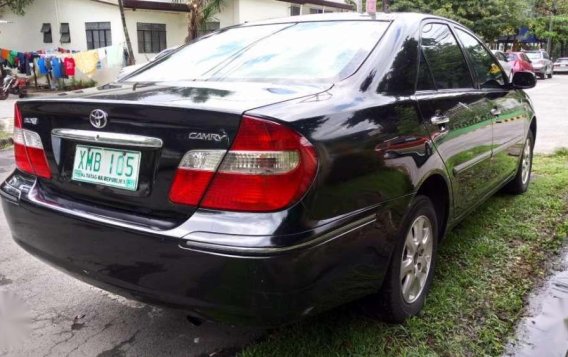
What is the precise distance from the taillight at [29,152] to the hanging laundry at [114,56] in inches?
611

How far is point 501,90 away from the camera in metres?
3.99

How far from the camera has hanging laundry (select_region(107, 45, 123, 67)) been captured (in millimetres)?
17047

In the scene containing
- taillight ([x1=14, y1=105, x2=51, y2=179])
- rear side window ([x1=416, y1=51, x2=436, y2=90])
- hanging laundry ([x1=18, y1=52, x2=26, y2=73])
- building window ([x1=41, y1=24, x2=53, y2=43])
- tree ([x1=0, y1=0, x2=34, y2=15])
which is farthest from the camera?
building window ([x1=41, y1=24, x2=53, y2=43])

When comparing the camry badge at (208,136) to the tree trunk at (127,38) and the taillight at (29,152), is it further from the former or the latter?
the tree trunk at (127,38)

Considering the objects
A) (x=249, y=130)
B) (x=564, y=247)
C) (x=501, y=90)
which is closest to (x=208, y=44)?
(x=249, y=130)

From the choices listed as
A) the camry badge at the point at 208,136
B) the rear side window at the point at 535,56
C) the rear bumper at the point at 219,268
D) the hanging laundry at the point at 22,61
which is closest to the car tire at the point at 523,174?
the rear bumper at the point at 219,268

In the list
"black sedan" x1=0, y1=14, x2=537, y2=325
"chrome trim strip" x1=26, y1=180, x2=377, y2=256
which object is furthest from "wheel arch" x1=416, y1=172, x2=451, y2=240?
"chrome trim strip" x1=26, y1=180, x2=377, y2=256

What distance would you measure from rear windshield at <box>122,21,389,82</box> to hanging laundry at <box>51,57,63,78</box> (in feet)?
51.3

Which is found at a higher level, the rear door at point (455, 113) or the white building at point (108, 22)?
the white building at point (108, 22)

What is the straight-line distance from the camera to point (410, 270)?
2709 millimetres

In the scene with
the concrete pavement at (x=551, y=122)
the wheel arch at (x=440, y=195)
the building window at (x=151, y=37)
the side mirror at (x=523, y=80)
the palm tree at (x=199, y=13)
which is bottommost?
the concrete pavement at (x=551, y=122)

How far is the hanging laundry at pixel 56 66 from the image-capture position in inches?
677

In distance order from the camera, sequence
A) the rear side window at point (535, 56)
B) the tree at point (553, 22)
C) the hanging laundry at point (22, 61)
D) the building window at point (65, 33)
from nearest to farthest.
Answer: the hanging laundry at point (22, 61)
the building window at point (65, 33)
the rear side window at point (535, 56)
the tree at point (553, 22)

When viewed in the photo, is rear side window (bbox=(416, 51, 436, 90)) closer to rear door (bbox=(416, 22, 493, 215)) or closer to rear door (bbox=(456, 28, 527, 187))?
rear door (bbox=(416, 22, 493, 215))
